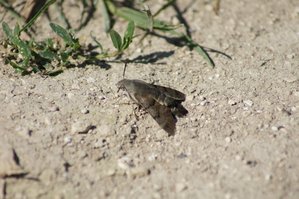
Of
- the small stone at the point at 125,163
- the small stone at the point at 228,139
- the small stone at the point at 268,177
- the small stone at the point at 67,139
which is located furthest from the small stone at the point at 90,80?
the small stone at the point at 268,177

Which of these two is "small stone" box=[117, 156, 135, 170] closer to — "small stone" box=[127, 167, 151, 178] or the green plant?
"small stone" box=[127, 167, 151, 178]

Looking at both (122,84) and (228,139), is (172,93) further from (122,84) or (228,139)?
(228,139)

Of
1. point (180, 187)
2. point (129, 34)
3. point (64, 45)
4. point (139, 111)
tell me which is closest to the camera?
point (180, 187)

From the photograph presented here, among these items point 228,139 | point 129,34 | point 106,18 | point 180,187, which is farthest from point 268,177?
point 106,18

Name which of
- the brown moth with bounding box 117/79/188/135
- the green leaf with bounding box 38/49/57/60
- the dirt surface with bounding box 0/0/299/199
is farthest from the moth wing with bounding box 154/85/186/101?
the green leaf with bounding box 38/49/57/60

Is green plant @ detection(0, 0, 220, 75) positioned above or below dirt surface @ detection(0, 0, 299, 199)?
above

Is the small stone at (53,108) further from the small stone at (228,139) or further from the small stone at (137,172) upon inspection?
the small stone at (228,139)

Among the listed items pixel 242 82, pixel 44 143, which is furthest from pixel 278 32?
pixel 44 143
